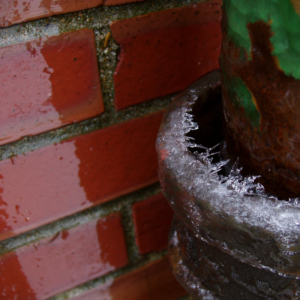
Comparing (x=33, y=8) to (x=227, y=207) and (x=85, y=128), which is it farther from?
(x=227, y=207)

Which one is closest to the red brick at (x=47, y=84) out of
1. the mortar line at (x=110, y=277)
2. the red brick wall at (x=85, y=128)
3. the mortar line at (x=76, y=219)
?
A: the red brick wall at (x=85, y=128)

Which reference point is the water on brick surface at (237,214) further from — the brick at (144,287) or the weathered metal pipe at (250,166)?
the brick at (144,287)

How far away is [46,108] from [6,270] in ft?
1.04

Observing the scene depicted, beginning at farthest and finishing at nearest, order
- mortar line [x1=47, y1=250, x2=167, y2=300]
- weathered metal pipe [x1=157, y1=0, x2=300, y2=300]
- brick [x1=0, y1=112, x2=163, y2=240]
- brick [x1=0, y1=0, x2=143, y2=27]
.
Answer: mortar line [x1=47, y1=250, x2=167, y2=300], brick [x1=0, y1=112, x2=163, y2=240], brick [x1=0, y1=0, x2=143, y2=27], weathered metal pipe [x1=157, y1=0, x2=300, y2=300]

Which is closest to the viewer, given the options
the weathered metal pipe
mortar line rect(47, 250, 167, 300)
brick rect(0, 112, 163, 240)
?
the weathered metal pipe

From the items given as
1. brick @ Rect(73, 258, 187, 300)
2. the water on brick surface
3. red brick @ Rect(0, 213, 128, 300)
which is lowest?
brick @ Rect(73, 258, 187, 300)

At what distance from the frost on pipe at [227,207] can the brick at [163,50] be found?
180 mm

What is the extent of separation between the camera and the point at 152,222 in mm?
717

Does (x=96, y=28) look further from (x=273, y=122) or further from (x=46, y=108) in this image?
(x=273, y=122)

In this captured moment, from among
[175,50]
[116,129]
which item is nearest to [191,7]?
[175,50]

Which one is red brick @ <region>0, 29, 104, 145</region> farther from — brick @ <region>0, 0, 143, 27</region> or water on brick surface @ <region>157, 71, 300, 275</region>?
water on brick surface @ <region>157, 71, 300, 275</region>

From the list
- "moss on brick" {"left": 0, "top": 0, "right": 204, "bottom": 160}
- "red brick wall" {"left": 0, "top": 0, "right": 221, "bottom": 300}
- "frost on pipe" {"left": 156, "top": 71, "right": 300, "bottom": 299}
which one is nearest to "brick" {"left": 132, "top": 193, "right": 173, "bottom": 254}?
"red brick wall" {"left": 0, "top": 0, "right": 221, "bottom": 300}

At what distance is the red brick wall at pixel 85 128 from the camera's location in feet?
1.61

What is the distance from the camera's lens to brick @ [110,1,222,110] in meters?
0.53
